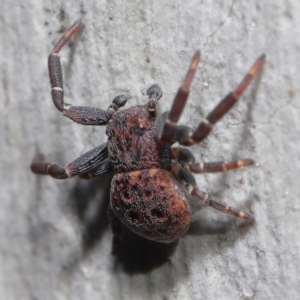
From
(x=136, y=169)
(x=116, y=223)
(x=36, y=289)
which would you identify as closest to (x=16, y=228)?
(x=36, y=289)

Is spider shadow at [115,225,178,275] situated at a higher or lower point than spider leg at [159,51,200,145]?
lower

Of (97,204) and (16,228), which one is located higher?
(97,204)

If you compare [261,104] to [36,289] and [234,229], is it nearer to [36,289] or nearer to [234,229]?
[234,229]

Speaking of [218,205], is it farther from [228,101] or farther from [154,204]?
[228,101]

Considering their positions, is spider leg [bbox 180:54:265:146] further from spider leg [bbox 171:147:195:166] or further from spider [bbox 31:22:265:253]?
spider leg [bbox 171:147:195:166]

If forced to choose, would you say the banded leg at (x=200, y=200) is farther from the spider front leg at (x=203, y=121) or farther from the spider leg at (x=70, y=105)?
the spider leg at (x=70, y=105)

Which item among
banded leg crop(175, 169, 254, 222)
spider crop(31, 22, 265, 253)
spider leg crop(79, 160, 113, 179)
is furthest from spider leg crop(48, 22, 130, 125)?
banded leg crop(175, 169, 254, 222)
